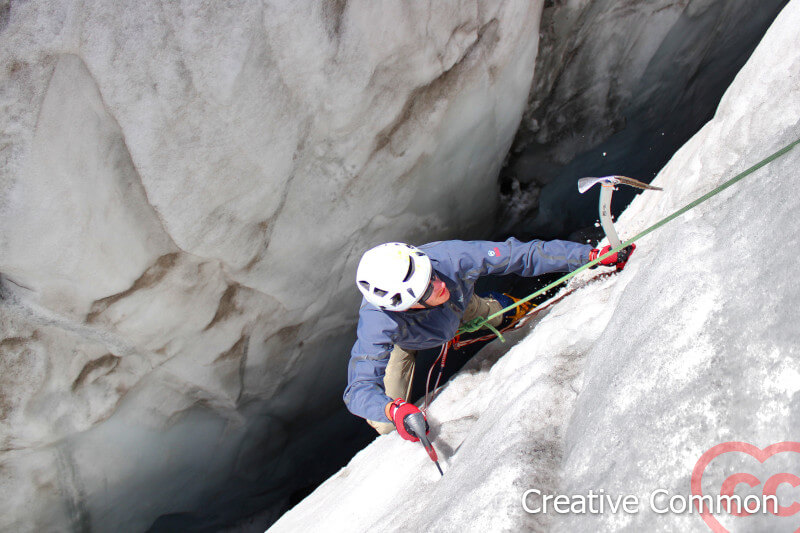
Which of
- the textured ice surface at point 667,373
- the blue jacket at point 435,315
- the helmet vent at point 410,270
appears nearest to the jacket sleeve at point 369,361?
the blue jacket at point 435,315

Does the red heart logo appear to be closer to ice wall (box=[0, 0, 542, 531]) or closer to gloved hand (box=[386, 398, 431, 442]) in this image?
gloved hand (box=[386, 398, 431, 442])

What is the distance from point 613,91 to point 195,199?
2.87 metres

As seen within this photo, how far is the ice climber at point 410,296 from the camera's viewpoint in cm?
261

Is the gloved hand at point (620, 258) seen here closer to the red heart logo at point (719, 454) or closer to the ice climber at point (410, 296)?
the ice climber at point (410, 296)

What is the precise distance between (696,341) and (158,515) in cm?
350

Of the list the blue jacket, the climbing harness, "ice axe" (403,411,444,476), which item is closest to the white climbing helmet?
the blue jacket

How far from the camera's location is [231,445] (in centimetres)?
376

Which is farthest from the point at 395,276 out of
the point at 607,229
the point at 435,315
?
the point at 607,229

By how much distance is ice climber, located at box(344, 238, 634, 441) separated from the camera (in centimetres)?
261

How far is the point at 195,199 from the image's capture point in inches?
101

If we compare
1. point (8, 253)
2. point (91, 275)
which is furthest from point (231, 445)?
point (8, 253)

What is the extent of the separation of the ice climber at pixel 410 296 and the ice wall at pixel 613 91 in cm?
141

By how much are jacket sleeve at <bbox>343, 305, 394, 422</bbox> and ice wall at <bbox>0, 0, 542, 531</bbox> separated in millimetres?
486

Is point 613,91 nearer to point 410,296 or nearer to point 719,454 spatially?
point 410,296
